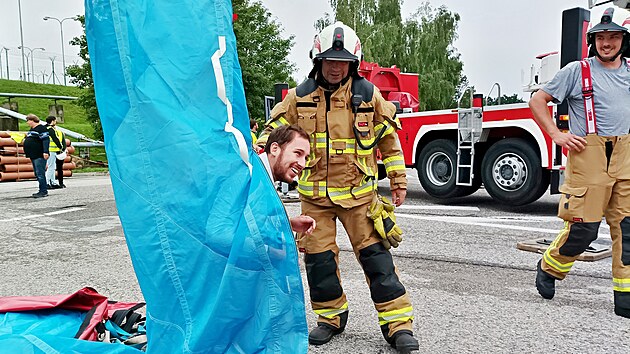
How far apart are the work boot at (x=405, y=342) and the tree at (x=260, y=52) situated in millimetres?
26217

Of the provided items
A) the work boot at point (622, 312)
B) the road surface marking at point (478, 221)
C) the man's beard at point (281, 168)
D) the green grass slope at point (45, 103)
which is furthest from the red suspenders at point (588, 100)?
the green grass slope at point (45, 103)

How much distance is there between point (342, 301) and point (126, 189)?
1939mm

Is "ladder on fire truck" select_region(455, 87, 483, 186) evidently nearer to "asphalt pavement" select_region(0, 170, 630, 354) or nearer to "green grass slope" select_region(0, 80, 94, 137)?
"asphalt pavement" select_region(0, 170, 630, 354)

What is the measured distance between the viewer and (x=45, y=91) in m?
57.9

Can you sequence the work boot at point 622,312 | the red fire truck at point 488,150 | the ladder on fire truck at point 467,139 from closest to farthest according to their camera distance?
the work boot at point 622,312
the red fire truck at point 488,150
the ladder on fire truck at point 467,139

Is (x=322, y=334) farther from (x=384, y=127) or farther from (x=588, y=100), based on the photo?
(x=588, y=100)

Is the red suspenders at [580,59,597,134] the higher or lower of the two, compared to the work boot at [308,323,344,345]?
higher

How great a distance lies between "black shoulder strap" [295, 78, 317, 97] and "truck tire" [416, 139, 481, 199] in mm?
6361

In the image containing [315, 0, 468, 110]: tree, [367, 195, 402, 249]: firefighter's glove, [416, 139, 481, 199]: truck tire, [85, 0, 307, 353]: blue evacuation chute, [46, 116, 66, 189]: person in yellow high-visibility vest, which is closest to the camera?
[85, 0, 307, 353]: blue evacuation chute

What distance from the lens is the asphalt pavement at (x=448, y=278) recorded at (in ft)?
11.6

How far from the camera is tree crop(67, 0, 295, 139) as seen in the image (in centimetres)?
2772

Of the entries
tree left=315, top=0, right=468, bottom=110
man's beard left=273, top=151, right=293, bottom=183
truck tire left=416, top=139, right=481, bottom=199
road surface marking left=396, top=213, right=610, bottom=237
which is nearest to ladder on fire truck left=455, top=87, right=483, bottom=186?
truck tire left=416, top=139, right=481, bottom=199

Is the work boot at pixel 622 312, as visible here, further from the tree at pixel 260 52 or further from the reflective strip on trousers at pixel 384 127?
the tree at pixel 260 52

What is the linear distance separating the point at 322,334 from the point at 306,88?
5.02ft
